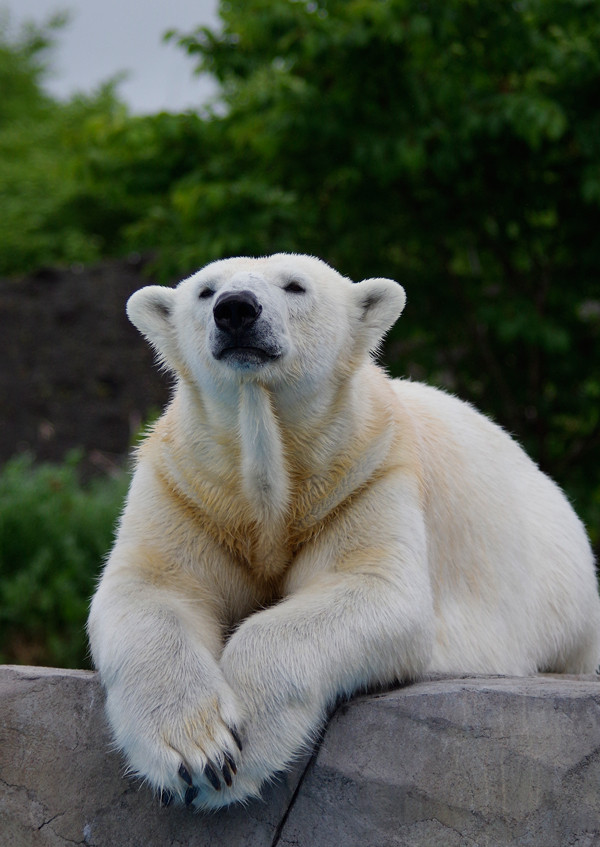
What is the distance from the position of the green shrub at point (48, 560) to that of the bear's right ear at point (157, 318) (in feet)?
10.1

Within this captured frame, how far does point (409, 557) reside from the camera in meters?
2.72

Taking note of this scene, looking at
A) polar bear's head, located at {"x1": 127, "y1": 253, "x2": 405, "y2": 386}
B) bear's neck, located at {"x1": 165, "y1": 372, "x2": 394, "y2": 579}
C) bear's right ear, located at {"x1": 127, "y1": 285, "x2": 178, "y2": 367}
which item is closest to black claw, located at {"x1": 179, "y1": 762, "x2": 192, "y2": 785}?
bear's neck, located at {"x1": 165, "y1": 372, "x2": 394, "y2": 579}

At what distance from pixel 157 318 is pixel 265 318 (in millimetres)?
620

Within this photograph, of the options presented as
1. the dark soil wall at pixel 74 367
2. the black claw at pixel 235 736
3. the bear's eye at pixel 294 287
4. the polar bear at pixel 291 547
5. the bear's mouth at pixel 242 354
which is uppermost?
the bear's eye at pixel 294 287

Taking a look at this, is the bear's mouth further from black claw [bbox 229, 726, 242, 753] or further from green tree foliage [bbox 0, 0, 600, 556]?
green tree foliage [bbox 0, 0, 600, 556]

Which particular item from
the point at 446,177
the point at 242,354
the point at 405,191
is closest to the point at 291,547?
the point at 242,354

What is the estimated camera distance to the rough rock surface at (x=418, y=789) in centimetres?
244

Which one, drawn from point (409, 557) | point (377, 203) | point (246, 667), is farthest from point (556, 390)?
point (246, 667)

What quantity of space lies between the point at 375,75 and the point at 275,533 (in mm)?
3307

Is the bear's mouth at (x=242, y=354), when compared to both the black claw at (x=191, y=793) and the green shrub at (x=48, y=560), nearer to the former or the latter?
the black claw at (x=191, y=793)

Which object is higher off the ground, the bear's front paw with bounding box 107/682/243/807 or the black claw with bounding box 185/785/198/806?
the bear's front paw with bounding box 107/682/243/807

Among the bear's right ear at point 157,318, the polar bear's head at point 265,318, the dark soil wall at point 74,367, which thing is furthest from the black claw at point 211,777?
the dark soil wall at point 74,367

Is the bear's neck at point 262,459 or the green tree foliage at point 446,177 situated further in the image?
the green tree foliage at point 446,177

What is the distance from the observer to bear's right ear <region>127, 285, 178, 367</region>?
10.3 feet
